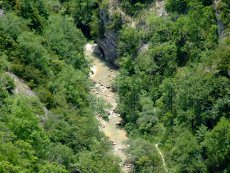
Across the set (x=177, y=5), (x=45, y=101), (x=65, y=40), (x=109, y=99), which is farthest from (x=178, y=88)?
(x=65, y=40)

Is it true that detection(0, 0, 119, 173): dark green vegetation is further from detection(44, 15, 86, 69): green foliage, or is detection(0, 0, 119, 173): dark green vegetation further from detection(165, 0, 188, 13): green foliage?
detection(165, 0, 188, 13): green foliage

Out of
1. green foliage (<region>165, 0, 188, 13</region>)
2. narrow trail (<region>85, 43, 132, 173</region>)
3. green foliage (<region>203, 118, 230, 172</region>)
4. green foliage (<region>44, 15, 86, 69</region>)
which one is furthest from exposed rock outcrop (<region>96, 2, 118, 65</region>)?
green foliage (<region>203, 118, 230, 172</region>)

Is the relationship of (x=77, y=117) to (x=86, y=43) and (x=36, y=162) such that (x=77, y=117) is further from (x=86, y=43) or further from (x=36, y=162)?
(x=86, y=43)

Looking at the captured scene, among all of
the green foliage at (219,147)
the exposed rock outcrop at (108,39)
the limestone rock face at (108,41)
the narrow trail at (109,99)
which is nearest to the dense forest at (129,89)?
the green foliage at (219,147)

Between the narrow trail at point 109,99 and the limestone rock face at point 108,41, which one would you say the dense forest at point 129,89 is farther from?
the narrow trail at point 109,99

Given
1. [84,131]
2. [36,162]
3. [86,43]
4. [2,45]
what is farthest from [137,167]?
[86,43]

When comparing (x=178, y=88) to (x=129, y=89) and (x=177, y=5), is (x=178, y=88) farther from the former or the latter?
(x=177, y=5)
